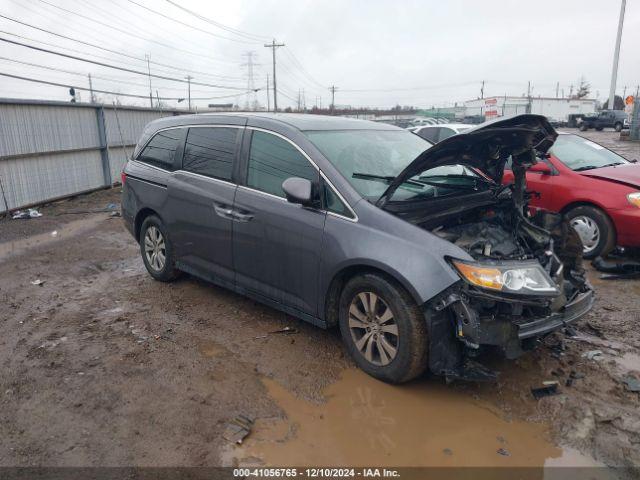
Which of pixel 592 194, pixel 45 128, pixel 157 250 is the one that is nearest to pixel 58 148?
pixel 45 128

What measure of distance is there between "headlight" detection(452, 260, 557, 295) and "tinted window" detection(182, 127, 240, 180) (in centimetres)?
236

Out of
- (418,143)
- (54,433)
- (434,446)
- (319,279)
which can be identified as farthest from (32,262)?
(434,446)

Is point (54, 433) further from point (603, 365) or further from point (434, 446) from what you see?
point (603, 365)

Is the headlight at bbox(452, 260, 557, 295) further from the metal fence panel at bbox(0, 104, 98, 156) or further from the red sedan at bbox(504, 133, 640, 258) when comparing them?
the metal fence panel at bbox(0, 104, 98, 156)

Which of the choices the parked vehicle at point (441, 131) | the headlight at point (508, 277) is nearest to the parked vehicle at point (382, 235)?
the headlight at point (508, 277)

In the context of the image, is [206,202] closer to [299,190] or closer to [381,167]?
[299,190]

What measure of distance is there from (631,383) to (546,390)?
636 millimetres

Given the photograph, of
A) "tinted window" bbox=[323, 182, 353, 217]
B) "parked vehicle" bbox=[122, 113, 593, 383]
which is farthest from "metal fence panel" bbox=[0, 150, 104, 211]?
"tinted window" bbox=[323, 182, 353, 217]

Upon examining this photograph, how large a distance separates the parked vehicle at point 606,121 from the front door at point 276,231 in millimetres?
39678

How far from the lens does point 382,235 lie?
336 cm

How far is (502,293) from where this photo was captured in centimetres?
305

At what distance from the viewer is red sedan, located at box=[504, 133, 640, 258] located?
584cm

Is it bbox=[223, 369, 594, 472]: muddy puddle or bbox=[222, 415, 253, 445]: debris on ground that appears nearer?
bbox=[223, 369, 594, 472]: muddy puddle

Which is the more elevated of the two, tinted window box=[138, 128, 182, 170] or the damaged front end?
tinted window box=[138, 128, 182, 170]
